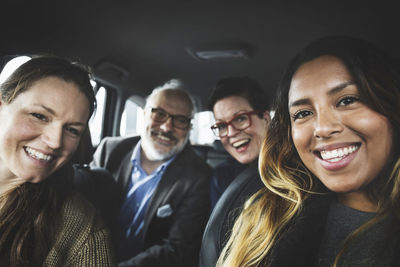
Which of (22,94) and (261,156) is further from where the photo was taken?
(261,156)

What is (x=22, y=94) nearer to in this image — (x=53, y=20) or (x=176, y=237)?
(x=53, y=20)

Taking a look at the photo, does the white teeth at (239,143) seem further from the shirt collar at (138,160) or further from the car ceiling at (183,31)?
the shirt collar at (138,160)

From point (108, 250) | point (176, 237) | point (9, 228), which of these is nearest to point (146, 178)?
point (176, 237)

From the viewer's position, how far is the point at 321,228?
74 centimetres

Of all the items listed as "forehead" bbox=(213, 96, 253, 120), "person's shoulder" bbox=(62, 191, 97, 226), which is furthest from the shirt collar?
"person's shoulder" bbox=(62, 191, 97, 226)

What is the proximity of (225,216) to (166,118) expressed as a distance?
3.42 ft

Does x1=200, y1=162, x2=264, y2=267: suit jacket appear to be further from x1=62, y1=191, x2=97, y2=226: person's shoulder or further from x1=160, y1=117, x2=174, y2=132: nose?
x1=160, y1=117, x2=174, y2=132: nose

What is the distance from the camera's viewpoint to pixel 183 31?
1.45 metres

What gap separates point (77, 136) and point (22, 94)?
0.20 metres

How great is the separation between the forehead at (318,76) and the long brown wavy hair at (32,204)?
70 centimetres

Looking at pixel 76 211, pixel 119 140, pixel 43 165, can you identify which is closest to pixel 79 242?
pixel 76 211

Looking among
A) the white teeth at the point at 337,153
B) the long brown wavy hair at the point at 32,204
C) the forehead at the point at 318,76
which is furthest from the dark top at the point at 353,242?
the long brown wavy hair at the point at 32,204

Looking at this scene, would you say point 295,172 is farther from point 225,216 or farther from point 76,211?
point 76,211

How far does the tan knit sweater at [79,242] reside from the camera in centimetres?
82
